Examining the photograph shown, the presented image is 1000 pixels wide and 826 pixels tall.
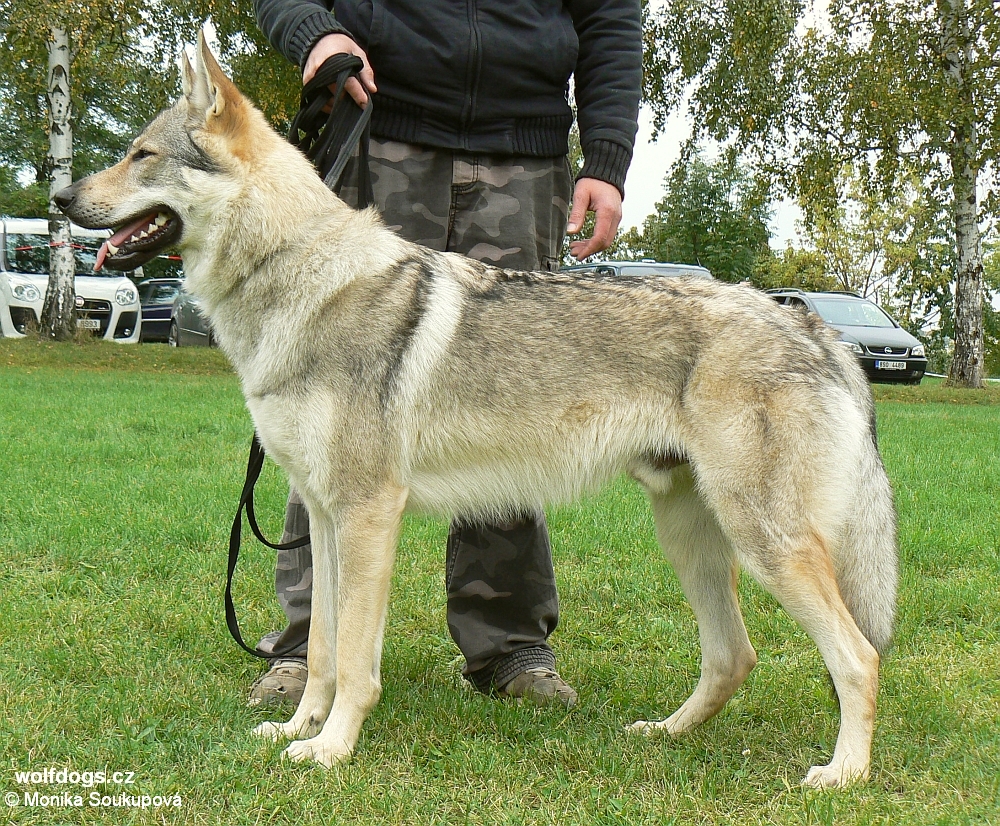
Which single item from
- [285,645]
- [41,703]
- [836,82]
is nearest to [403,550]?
[285,645]

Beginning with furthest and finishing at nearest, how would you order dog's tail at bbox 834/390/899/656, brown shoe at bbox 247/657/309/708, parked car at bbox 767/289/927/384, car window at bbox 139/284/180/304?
car window at bbox 139/284/180/304 < parked car at bbox 767/289/927/384 < brown shoe at bbox 247/657/309/708 < dog's tail at bbox 834/390/899/656

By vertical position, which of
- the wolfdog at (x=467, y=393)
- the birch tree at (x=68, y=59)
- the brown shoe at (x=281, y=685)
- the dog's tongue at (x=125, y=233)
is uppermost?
the birch tree at (x=68, y=59)

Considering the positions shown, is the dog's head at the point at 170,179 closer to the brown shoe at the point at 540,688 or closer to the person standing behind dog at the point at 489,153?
the person standing behind dog at the point at 489,153

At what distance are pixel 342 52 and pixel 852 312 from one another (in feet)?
63.1

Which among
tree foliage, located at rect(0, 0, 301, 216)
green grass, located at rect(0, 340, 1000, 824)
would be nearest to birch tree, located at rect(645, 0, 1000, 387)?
tree foliage, located at rect(0, 0, 301, 216)

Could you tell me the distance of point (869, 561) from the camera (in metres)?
2.67

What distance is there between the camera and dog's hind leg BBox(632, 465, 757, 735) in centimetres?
295

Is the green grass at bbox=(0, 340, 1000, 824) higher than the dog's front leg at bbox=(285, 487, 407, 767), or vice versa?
the dog's front leg at bbox=(285, 487, 407, 767)

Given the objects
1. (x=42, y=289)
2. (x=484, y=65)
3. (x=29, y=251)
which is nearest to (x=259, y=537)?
(x=484, y=65)

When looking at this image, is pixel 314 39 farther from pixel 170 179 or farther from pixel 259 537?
pixel 259 537

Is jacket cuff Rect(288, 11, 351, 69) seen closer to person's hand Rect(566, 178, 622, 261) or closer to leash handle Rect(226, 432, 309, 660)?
person's hand Rect(566, 178, 622, 261)

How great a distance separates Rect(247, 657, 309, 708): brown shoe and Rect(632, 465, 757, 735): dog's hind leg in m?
1.16

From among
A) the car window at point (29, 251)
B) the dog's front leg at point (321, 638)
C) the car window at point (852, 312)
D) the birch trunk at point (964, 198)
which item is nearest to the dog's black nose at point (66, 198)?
the dog's front leg at point (321, 638)

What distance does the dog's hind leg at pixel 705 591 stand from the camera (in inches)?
116
